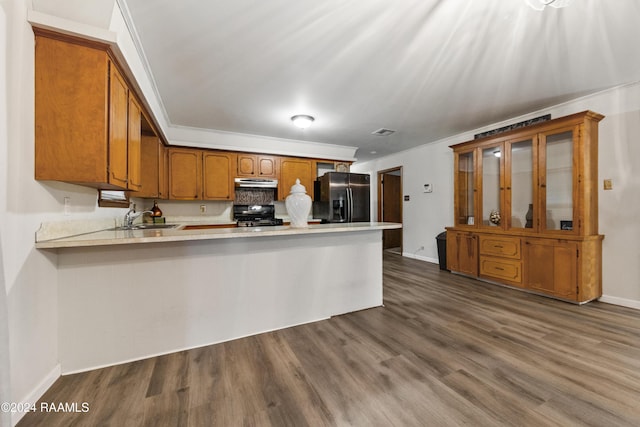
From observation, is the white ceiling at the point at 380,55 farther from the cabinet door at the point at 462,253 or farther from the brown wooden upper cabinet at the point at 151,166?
the cabinet door at the point at 462,253

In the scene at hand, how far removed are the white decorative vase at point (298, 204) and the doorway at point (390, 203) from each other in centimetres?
472

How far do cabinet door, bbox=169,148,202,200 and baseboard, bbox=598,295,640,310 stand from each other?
579 cm

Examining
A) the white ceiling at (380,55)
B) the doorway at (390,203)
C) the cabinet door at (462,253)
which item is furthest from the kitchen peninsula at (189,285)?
the doorway at (390,203)

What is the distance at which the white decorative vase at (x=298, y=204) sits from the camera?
2348 millimetres

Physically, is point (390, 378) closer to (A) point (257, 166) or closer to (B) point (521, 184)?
(B) point (521, 184)

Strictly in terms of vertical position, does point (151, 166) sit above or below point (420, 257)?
above

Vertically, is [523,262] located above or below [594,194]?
below

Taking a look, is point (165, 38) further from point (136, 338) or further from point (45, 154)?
point (136, 338)

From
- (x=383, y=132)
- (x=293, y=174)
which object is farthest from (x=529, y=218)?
(x=293, y=174)

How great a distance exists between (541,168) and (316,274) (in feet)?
10.4

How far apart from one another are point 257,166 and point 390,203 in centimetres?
376

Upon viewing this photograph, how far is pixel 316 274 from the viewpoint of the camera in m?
2.58

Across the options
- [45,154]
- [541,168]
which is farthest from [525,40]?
[45,154]

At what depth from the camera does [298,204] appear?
2.36 m
